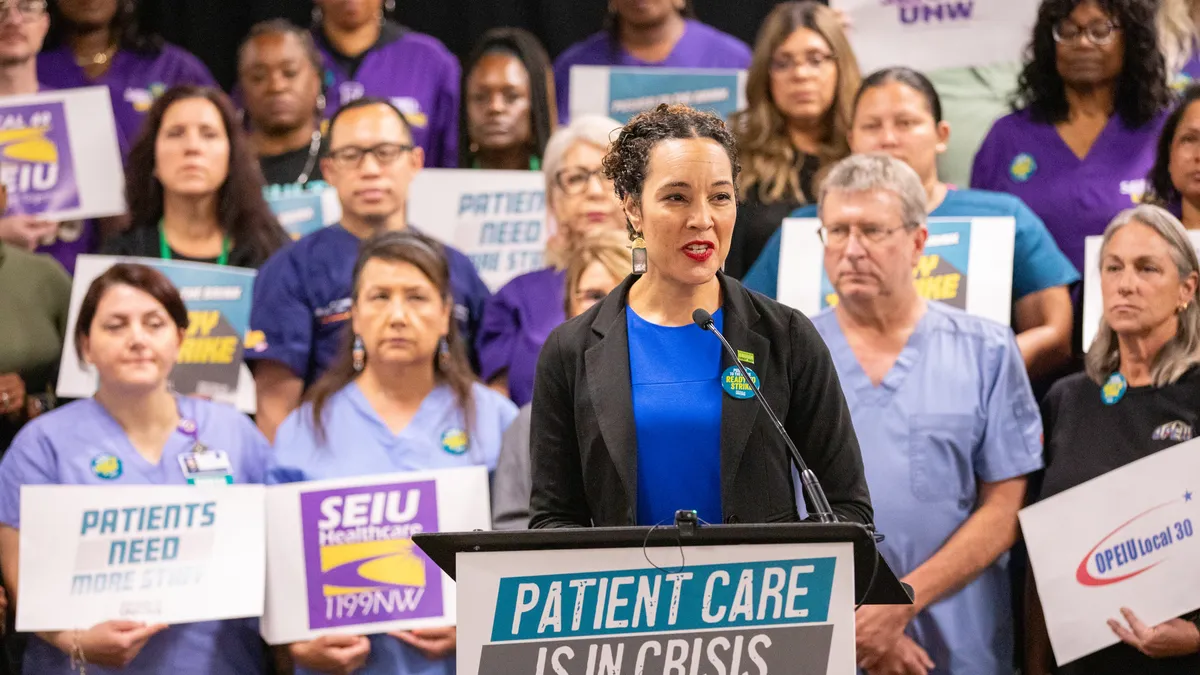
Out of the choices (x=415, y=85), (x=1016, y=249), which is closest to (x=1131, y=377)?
(x=1016, y=249)

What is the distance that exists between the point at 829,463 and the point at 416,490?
1909 mm

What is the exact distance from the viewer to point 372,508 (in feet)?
13.4

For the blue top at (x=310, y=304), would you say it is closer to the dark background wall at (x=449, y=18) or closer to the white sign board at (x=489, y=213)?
the white sign board at (x=489, y=213)

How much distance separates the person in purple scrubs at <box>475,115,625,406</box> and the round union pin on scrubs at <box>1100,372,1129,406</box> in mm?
1521

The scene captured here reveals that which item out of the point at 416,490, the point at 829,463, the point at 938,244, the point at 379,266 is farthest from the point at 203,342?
the point at 829,463

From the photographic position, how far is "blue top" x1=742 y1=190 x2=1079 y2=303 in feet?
14.4

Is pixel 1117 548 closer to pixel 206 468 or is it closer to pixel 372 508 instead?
pixel 372 508

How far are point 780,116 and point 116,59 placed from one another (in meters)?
2.67

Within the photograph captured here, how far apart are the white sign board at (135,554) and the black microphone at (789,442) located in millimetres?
2198

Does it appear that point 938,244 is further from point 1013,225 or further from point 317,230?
point 317,230

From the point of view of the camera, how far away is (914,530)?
386cm

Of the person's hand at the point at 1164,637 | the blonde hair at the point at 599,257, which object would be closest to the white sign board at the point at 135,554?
the blonde hair at the point at 599,257

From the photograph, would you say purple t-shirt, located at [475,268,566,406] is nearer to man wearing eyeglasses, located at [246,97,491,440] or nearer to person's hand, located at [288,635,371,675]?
man wearing eyeglasses, located at [246,97,491,440]

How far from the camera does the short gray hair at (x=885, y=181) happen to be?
157 inches
